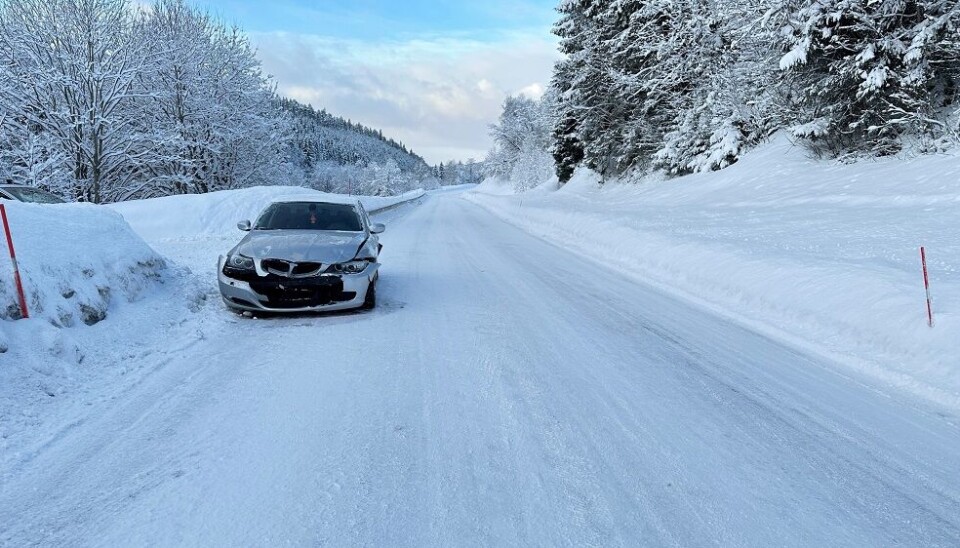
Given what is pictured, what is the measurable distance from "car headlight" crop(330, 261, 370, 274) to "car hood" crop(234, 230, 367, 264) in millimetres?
64

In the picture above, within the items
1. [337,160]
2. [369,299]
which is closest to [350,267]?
[369,299]

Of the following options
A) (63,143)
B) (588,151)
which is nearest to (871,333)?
(588,151)

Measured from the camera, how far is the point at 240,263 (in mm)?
6250

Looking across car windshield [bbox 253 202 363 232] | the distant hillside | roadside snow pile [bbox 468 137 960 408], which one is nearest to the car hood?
car windshield [bbox 253 202 363 232]

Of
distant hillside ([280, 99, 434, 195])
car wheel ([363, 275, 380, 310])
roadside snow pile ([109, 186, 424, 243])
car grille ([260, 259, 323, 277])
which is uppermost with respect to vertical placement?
distant hillside ([280, 99, 434, 195])

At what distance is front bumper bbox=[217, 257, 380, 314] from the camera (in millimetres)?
6090

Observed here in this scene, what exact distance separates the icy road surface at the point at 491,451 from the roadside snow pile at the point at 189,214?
10742 millimetres

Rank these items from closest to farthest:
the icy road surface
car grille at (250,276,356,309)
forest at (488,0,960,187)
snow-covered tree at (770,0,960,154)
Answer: the icy road surface → car grille at (250,276,356,309) → snow-covered tree at (770,0,960,154) → forest at (488,0,960,187)

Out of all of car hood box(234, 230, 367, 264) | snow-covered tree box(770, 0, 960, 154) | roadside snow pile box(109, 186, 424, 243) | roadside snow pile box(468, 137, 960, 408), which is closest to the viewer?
roadside snow pile box(468, 137, 960, 408)

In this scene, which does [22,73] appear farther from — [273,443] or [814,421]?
[814,421]

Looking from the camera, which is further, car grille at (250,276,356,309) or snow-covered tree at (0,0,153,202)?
snow-covered tree at (0,0,153,202)

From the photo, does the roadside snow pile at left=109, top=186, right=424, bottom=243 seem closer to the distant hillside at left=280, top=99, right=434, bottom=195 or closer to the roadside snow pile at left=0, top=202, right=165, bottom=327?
the roadside snow pile at left=0, top=202, right=165, bottom=327

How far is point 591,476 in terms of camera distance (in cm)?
292

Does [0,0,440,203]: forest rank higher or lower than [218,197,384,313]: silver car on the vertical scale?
higher
